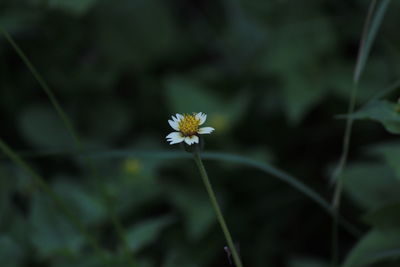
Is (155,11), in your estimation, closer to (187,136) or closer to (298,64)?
(298,64)

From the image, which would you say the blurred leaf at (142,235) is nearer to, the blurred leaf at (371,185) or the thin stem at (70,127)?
the thin stem at (70,127)

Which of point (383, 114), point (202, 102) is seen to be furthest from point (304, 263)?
point (202, 102)

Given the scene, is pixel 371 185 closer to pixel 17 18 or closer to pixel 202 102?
pixel 202 102

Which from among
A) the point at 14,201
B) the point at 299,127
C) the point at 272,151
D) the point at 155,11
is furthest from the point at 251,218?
the point at 155,11

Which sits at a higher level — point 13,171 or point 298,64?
point 298,64

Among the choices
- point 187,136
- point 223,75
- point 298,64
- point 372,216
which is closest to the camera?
point 187,136

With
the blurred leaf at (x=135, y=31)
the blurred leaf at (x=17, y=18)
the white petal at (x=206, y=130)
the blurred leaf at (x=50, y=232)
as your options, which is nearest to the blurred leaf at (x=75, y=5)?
the blurred leaf at (x=17, y=18)
